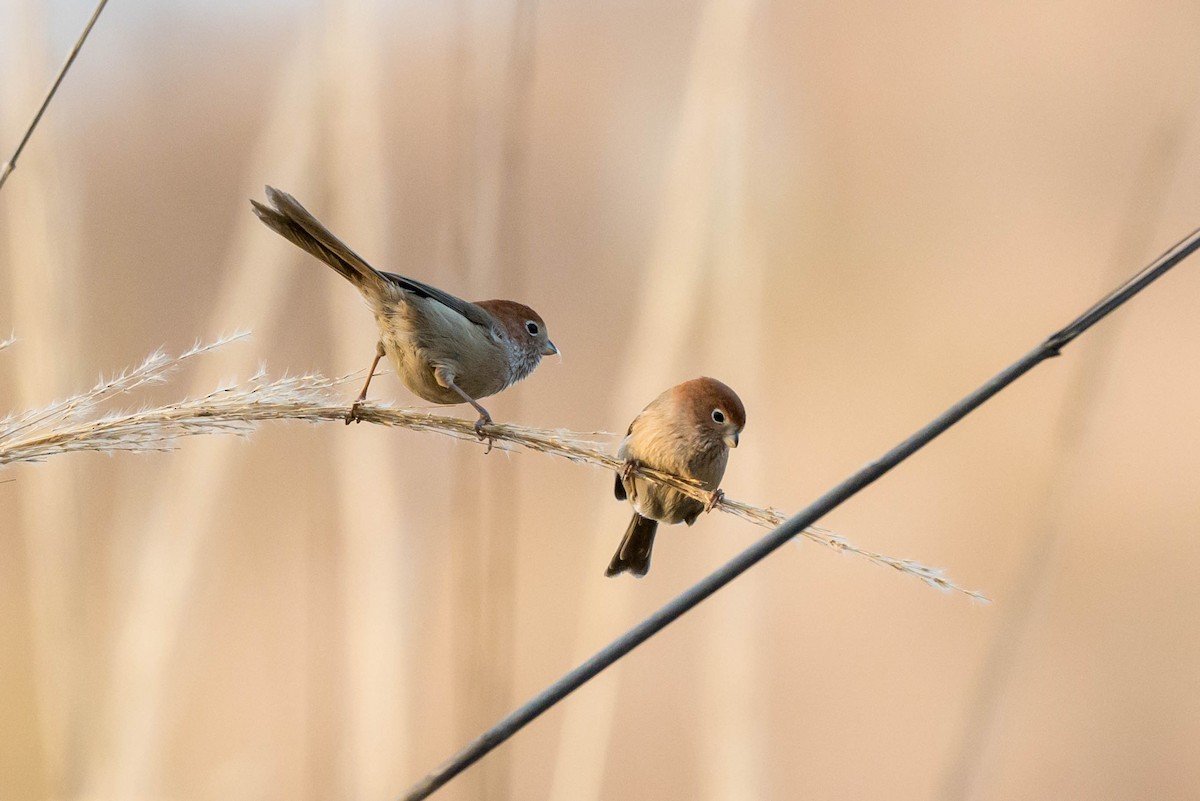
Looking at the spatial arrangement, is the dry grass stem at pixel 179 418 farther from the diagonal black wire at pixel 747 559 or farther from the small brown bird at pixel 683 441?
the small brown bird at pixel 683 441

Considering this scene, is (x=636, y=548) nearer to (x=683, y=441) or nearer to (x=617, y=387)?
(x=683, y=441)

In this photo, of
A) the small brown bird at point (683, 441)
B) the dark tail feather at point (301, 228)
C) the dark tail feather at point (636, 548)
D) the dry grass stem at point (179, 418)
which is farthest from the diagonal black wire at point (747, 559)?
the dark tail feather at point (636, 548)

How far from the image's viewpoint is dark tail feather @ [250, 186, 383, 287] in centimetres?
114

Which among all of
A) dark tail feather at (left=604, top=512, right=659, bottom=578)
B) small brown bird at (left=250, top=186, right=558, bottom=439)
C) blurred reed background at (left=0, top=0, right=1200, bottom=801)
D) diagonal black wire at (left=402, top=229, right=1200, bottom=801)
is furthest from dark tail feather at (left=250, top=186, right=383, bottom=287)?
dark tail feather at (left=604, top=512, right=659, bottom=578)

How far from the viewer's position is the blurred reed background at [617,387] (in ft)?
6.39

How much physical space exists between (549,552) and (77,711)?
1517 millimetres

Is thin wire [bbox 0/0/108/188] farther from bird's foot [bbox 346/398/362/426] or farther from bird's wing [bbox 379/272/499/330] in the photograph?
bird's wing [bbox 379/272/499/330]

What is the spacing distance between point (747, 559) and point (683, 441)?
137 cm

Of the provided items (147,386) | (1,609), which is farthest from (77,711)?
(147,386)

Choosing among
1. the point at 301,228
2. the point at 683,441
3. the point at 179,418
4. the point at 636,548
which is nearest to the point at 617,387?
the point at 683,441

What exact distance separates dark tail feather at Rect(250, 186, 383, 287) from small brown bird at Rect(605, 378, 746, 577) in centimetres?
89

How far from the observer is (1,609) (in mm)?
2857

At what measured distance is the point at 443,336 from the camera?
69.5 inches

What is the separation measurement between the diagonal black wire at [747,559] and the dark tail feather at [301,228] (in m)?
0.69
